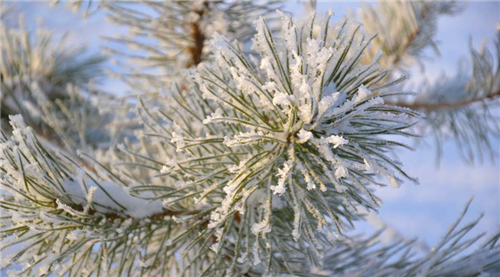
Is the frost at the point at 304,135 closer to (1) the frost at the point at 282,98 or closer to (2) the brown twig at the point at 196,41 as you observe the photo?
(1) the frost at the point at 282,98

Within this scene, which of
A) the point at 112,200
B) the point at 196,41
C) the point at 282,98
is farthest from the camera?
the point at 196,41

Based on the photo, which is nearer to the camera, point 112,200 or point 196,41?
point 112,200

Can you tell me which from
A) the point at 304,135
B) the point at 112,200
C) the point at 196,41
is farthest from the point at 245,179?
the point at 196,41

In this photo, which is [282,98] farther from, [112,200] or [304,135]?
[112,200]

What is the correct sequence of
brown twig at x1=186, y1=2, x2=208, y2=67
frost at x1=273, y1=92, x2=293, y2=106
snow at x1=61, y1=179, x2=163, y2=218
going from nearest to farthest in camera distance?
frost at x1=273, y1=92, x2=293, y2=106
snow at x1=61, y1=179, x2=163, y2=218
brown twig at x1=186, y1=2, x2=208, y2=67

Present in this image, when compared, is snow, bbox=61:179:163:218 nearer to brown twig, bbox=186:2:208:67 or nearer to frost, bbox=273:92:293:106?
frost, bbox=273:92:293:106

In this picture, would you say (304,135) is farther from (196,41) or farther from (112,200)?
(196,41)

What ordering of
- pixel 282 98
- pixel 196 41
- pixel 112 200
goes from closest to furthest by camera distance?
1. pixel 282 98
2. pixel 112 200
3. pixel 196 41

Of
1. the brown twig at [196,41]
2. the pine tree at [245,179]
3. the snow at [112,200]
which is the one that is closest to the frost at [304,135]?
the pine tree at [245,179]

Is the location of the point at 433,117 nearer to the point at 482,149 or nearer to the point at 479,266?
the point at 482,149

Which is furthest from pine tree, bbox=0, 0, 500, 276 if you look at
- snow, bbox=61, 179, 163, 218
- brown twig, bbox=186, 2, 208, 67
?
brown twig, bbox=186, 2, 208, 67

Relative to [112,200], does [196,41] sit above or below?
above

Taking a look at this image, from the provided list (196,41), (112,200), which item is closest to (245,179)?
(112,200)
